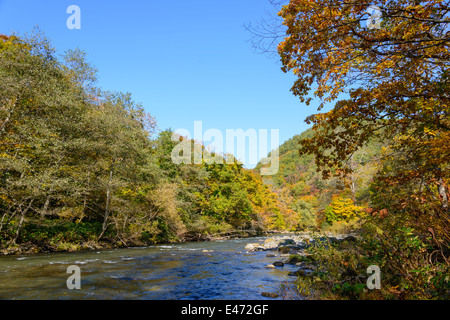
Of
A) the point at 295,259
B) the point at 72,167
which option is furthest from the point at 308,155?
the point at 72,167

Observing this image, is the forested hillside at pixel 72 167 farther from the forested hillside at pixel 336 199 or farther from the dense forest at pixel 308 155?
the forested hillside at pixel 336 199

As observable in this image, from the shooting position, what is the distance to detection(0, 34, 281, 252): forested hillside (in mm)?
15055

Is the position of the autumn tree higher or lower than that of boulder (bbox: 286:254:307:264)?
higher

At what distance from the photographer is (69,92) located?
59.4 ft

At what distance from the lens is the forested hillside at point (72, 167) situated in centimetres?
1505

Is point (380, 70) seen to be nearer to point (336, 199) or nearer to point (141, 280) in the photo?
point (141, 280)

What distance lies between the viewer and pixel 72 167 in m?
17.6

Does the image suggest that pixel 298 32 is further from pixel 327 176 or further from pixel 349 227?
pixel 349 227

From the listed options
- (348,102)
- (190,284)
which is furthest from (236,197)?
(348,102)

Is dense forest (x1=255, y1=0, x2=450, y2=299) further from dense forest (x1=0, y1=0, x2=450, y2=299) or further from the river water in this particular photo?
the river water

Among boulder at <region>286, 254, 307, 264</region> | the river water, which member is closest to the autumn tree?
the river water

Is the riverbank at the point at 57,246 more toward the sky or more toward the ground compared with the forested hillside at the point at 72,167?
more toward the ground

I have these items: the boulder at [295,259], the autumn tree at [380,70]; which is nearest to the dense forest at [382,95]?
the autumn tree at [380,70]

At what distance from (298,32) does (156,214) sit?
73.4 feet
